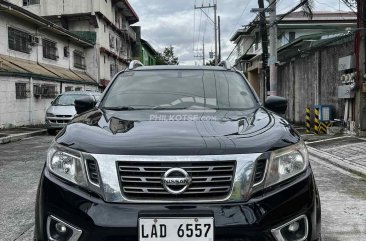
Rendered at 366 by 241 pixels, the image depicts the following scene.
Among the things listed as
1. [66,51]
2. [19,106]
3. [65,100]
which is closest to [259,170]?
[65,100]

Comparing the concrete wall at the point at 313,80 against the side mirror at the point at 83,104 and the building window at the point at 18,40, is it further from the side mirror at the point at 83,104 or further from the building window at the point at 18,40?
the building window at the point at 18,40

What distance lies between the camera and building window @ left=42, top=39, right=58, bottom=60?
86.0 feet

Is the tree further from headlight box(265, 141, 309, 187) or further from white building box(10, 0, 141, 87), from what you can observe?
headlight box(265, 141, 309, 187)

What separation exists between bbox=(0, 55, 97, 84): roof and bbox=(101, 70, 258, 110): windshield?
50.0ft

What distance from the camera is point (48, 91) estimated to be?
23.5m

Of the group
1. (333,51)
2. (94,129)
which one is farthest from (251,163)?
(333,51)

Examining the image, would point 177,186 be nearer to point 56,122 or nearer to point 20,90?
point 56,122

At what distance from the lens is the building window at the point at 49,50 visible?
26.2 m

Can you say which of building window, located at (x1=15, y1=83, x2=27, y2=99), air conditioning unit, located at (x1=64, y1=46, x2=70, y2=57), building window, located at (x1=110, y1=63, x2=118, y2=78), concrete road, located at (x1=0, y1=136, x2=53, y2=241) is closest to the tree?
building window, located at (x1=110, y1=63, x2=118, y2=78)

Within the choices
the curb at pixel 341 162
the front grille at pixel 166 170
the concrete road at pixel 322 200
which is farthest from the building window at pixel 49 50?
the front grille at pixel 166 170

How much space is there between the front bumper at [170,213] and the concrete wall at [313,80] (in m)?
13.6

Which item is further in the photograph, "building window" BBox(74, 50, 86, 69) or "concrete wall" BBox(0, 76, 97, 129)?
"building window" BBox(74, 50, 86, 69)

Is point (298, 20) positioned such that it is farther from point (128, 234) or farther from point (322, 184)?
point (128, 234)

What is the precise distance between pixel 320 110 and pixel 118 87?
1273cm
